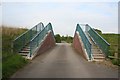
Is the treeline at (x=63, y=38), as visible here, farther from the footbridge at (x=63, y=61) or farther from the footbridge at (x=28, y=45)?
the footbridge at (x=28, y=45)

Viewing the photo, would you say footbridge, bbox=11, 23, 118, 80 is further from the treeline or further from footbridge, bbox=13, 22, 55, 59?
the treeline

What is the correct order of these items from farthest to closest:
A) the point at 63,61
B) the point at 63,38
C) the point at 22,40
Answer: the point at 63,38, the point at 22,40, the point at 63,61

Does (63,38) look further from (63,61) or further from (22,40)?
(63,61)

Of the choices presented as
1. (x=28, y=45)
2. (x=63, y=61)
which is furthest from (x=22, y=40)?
(x=63, y=61)

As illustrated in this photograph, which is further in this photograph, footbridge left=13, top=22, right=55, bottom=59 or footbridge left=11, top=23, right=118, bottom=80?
footbridge left=13, top=22, right=55, bottom=59

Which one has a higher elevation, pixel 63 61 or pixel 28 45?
pixel 28 45

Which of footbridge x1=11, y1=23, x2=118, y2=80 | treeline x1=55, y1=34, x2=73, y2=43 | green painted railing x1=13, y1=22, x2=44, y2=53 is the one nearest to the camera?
footbridge x1=11, y1=23, x2=118, y2=80

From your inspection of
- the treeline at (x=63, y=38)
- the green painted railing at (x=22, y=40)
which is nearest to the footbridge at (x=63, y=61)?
the green painted railing at (x=22, y=40)

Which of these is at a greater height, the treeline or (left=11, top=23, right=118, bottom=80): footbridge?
the treeline

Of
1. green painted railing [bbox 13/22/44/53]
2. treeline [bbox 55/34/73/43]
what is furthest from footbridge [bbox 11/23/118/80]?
treeline [bbox 55/34/73/43]

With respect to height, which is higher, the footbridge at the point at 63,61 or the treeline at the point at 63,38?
the treeline at the point at 63,38

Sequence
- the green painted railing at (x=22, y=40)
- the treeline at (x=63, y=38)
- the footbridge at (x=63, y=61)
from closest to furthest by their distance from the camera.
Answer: the footbridge at (x=63, y=61) → the green painted railing at (x=22, y=40) → the treeline at (x=63, y=38)

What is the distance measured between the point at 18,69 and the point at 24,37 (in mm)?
7445

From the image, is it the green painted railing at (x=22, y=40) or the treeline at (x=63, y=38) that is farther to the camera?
the treeline at (x=63, y=38)
